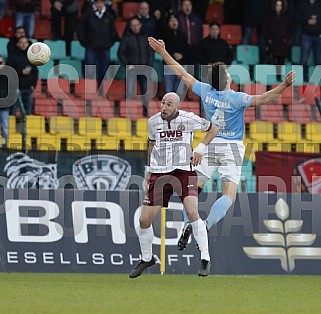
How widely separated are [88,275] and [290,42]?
30.6 feet

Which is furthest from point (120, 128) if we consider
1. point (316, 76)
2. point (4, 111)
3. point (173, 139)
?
point (173, 139)

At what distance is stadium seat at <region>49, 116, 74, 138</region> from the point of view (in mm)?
18156

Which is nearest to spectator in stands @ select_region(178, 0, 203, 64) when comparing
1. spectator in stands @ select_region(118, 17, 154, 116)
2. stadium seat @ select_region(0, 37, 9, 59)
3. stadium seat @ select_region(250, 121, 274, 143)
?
spectator in stands @ select_region(118, 17, 154, 116)

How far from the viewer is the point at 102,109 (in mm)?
18781

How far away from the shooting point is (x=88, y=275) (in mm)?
13836

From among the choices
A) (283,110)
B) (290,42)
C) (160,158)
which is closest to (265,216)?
(160,158)

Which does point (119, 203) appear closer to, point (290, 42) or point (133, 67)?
point (133, 67)

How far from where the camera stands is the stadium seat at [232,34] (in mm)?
22500

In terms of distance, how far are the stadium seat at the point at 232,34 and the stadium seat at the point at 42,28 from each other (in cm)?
388

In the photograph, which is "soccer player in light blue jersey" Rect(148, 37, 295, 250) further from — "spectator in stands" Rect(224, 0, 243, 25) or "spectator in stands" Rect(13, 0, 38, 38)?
"spectator in stands" Rect(224, 0, 243, 25)


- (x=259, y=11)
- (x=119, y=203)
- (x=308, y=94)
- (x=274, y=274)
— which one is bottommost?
(x=274, y=274)

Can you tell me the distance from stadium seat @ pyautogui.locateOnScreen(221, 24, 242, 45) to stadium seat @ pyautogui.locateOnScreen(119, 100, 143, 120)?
4102 millimetres

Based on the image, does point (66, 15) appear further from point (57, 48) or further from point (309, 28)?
point (309, 28)

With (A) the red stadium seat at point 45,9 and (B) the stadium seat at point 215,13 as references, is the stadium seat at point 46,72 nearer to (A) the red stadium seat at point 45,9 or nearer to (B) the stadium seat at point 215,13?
(A) the red stadium seat at point 45,9
